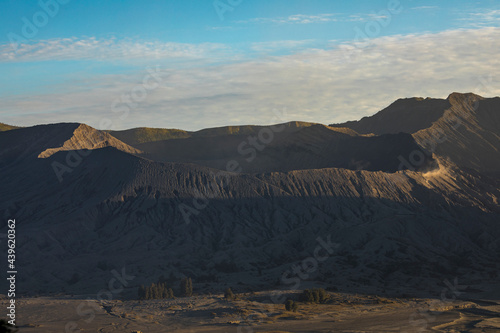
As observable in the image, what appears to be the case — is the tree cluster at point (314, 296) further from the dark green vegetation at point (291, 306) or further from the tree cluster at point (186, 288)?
the tree cluster at point (186, 288)

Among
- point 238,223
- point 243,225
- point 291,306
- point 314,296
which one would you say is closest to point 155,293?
point 314,296

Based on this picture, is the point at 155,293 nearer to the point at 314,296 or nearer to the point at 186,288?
the point at 186,288

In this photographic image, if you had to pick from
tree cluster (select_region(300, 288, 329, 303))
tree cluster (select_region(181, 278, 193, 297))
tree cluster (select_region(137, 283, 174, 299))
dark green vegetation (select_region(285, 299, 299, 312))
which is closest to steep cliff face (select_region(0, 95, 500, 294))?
tree cluster (select_region(181, 278, 193, 297))

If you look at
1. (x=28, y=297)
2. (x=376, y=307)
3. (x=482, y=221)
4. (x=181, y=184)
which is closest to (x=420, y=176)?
(x=482, y=221)

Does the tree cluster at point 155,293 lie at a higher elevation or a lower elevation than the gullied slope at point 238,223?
lower

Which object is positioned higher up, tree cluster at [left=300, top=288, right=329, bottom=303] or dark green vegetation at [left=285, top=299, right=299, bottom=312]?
tree cluster at [left=300, top=288, right=329, bottom=303]

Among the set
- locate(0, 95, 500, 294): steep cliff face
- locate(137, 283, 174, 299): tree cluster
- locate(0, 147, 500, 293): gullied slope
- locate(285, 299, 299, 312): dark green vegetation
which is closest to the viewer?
locate(285, 299, 299, 312): dark green vegetation

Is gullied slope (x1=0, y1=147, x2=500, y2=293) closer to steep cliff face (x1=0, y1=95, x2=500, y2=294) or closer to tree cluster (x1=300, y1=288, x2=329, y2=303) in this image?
steep cliff face (x1=0, y1=95, x2=500, y2=294)

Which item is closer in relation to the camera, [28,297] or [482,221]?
[28,297]

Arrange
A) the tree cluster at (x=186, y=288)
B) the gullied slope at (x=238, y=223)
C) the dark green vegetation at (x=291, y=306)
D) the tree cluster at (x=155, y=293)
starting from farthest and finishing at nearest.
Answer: the gullied slope at (x=238, y=223) → the tree cluster at (x=186, y=288) → the tree cluster at (x=155, y=293) → the dark green vegetation at (x=291, y=306)

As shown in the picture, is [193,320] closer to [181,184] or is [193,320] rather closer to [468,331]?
[468,331]

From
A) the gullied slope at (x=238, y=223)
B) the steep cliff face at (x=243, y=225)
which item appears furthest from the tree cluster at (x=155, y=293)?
the steep cliff face at (x=243, y=225)
